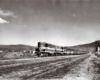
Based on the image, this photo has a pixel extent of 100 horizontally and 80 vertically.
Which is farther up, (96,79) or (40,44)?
(40,44)

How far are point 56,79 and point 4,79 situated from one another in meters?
2.72

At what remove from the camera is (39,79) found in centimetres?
893

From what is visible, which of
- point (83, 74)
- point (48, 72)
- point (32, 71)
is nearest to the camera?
point (83, 74)

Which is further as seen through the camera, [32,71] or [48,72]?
[32,71]

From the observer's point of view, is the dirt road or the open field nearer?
the dirt road

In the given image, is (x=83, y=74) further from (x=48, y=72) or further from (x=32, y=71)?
(x=32, y=71)

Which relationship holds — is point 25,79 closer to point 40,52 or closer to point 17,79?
point 17,79

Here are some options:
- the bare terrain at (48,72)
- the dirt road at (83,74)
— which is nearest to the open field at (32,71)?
the bare terrain at (48,72)

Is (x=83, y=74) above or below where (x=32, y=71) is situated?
below

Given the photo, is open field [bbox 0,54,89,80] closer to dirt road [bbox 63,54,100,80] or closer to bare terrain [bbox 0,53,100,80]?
bare terrain [bbox 0,53,100,80]

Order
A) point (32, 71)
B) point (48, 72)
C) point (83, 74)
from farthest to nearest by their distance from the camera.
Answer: point (32, 71)
point (48, 72)
point (83, 74)

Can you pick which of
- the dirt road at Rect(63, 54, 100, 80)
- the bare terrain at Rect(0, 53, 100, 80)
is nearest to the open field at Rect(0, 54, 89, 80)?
the bare terrain at Rect(0, 53, 100, 80)

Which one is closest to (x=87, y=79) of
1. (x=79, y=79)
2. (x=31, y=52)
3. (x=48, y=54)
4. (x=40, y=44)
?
(x=79, y=79)


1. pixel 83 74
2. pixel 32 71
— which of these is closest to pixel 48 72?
pixel 32 71
